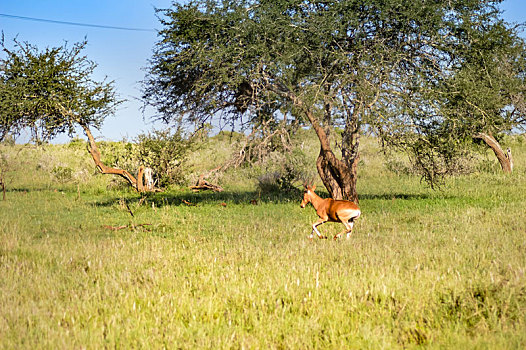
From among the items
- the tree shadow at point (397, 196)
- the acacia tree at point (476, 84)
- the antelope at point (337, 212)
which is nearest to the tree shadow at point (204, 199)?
the tree shadow at point (397, 196)

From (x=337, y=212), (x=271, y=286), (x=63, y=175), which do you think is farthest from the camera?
(x=63, y=175)

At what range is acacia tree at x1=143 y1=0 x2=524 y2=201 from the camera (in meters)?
12.7

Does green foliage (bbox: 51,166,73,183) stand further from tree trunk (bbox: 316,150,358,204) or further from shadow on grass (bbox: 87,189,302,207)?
tree trunk (bbox: 316,150,358,204)

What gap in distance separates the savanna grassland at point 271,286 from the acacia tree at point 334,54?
320 cm

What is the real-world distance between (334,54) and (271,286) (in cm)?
890

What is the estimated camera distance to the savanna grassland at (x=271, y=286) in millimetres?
4520

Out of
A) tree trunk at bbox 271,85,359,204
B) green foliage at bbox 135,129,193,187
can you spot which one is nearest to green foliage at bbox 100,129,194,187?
green foliage at bbox 135,129,193,187

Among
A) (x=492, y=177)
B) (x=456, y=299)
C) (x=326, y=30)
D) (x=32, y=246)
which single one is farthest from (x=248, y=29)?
(x=492, y=177)

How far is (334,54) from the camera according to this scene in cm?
1312

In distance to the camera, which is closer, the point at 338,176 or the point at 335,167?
the point at 335,167

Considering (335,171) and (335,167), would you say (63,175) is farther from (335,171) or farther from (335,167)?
(335,167)

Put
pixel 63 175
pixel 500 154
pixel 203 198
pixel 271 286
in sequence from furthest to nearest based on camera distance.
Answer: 1. pixel 63 175
2. pixel 500 154
3. pixel 203 198
4. pixel 271 286

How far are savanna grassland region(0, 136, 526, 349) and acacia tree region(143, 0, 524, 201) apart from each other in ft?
10.5

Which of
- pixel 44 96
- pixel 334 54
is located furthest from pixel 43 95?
pixel 334 54
